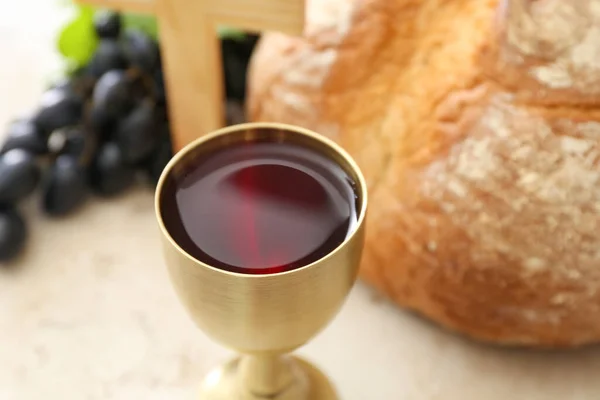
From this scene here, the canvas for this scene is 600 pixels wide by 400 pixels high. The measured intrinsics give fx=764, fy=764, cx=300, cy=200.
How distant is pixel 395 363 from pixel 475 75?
31 centimetres

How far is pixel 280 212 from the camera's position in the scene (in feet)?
1.97

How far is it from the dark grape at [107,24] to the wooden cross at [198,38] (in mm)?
116

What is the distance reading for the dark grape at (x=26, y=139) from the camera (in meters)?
0.90

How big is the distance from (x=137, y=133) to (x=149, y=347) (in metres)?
0.25

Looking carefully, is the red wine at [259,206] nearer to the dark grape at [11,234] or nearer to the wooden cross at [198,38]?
the wooden cross at [198,38]

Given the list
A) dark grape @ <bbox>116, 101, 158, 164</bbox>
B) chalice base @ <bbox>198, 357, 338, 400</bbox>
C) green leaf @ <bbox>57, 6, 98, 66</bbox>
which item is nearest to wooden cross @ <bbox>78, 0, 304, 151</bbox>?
dark grape @ <bbox>116, 101, 158, 164</bbox>

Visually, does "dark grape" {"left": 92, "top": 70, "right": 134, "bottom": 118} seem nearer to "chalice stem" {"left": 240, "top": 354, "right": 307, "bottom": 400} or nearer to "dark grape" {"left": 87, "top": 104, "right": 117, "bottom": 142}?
"dark grape" {"left": 87, "top": 104, "right": 117, "bottom": 142}

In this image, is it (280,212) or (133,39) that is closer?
(280,212)

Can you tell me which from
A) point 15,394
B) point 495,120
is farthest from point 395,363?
point 15,394

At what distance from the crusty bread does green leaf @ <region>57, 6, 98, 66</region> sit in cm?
25

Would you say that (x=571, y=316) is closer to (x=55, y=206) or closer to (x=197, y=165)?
(x=197, y=165)

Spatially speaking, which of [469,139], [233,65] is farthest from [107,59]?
[469,139]

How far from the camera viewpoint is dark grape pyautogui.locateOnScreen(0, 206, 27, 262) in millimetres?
846

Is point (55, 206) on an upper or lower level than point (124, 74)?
lower
